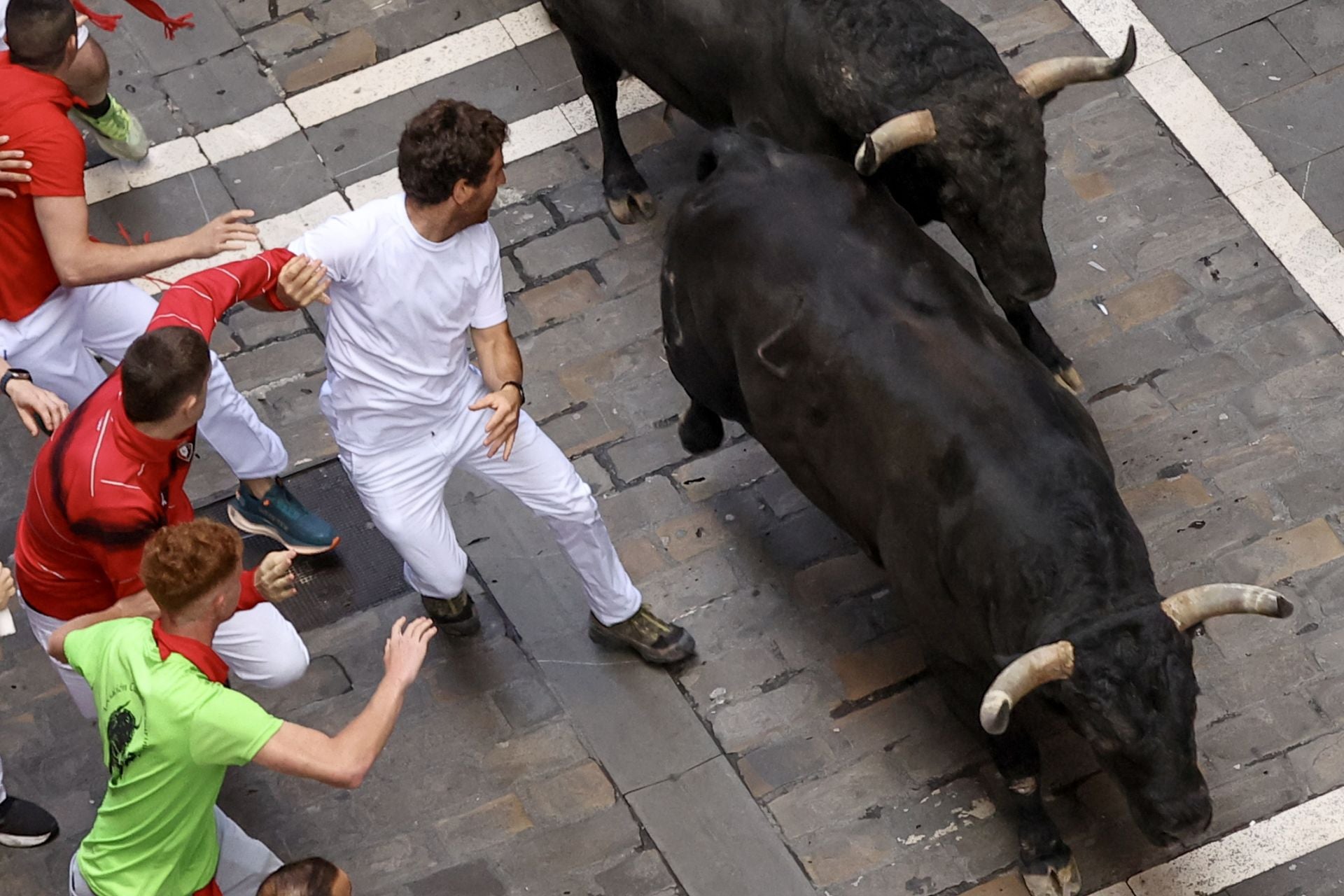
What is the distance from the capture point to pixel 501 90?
9445 millimetres

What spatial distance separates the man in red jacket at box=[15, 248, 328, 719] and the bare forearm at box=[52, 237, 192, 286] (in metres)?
0.57

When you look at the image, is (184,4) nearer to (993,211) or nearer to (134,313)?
(134,313)

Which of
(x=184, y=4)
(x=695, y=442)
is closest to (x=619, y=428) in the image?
(x=695, y=442)

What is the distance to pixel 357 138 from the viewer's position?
9297 mm

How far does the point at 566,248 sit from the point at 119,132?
249 cm

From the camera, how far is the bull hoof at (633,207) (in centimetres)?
890

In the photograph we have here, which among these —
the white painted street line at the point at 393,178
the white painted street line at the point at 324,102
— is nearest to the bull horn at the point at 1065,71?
the white painted street line at the point at 393,178

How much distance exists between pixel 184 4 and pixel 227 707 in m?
6.16

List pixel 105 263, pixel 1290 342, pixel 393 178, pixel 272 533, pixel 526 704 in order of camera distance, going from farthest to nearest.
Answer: pixel 393 178, pixel 1290 342, pixel 272 533, pixel 526 704, pixel 105 263

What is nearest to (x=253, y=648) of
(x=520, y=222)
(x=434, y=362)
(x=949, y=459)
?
(x=434, y=362)

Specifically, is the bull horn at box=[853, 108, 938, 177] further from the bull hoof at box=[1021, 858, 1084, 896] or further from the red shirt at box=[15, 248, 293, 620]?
the bull hoof at box=[1021, 858, 1084, 896]

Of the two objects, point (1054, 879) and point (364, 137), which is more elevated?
point (364, 137)

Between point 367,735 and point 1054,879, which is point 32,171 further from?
point 1054,879

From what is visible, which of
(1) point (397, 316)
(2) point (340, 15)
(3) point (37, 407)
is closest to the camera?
(1) point (397, 316)
